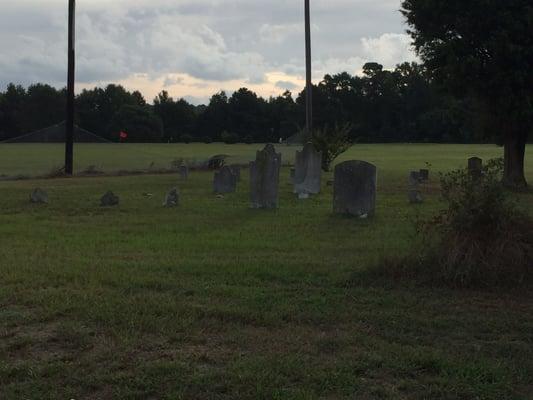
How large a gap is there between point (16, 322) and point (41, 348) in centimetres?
72

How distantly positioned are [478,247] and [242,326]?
2835 mm

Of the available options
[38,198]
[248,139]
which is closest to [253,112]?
[248,139]

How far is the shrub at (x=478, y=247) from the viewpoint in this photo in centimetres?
670

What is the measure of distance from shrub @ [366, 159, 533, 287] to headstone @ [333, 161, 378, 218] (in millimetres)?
5614

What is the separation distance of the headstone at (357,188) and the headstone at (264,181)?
200 cm

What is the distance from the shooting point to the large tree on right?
19.3 m

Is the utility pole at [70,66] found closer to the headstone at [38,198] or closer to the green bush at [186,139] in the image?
the headstone at [38,198]

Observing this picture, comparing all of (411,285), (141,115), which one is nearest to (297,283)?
(411,285)

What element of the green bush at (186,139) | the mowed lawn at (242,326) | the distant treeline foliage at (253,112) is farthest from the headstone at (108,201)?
the green bush at (186,139)

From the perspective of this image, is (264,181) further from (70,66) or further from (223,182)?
(70,66)

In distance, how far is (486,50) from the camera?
20234mm

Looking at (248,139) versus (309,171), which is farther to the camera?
(248,139)

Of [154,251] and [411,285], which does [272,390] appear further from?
[154,251]

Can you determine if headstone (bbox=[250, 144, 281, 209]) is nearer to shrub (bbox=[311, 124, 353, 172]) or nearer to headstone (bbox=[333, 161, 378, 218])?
headstone (bbox=[333, 161, 378, 218])
